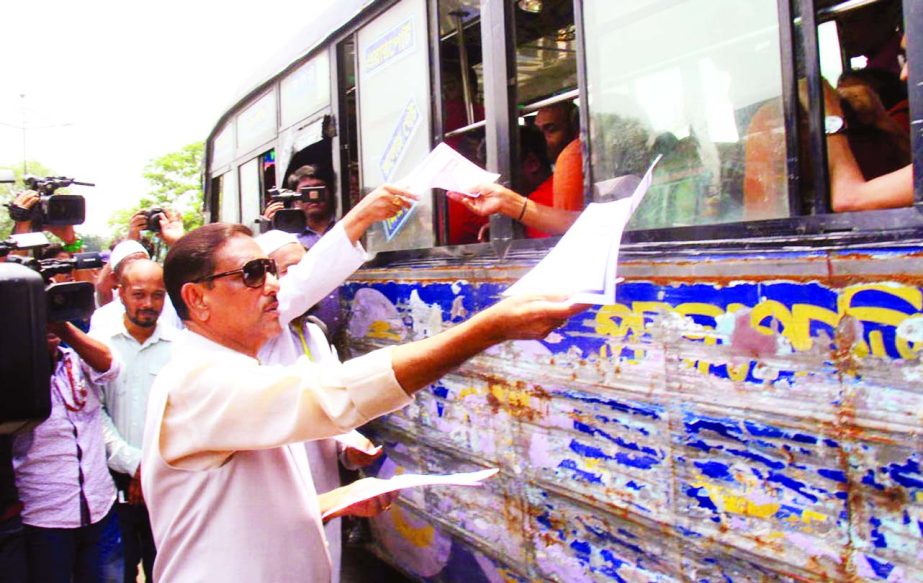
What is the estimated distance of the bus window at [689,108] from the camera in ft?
6.06

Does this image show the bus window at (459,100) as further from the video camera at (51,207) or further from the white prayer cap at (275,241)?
the video camera at (51,207)

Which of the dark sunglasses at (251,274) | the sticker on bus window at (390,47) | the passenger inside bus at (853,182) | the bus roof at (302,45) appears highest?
the bus roof at (302,45)

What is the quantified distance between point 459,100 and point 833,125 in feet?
6.25

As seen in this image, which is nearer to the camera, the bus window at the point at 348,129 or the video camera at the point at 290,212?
the video camera at the point at 290,212

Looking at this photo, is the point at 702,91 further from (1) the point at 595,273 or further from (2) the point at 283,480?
(2) the point at 283,480

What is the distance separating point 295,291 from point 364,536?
1.75 meters

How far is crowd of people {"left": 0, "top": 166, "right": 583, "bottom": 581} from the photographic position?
1369 millimetres

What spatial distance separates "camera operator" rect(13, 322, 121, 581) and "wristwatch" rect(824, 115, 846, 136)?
248cm

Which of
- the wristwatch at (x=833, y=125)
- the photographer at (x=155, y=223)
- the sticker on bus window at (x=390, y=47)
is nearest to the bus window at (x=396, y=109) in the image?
the sticker on bus window at (x=390, y=47)

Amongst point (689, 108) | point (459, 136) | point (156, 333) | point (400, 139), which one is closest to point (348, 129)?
point (400, 139)

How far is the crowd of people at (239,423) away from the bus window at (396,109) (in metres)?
0.57

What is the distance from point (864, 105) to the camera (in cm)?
189

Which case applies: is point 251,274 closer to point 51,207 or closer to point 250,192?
point 51,207

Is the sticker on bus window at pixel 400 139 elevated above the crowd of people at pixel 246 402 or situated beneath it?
elevated above
